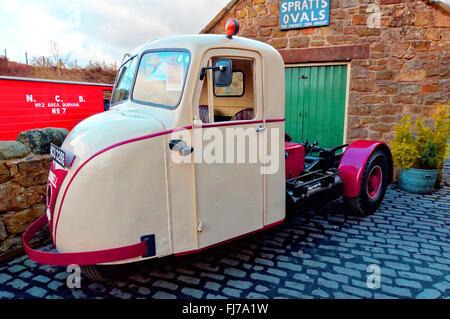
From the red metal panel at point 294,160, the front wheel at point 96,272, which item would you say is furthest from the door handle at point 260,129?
the front wheel at point 96,272

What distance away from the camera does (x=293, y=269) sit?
10.7 feet

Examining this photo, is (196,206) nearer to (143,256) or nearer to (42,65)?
(143,256)

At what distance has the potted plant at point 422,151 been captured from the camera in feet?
18.2

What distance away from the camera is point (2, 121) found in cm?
611

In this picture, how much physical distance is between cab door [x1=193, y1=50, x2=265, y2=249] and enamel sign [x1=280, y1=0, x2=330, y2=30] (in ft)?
12.6

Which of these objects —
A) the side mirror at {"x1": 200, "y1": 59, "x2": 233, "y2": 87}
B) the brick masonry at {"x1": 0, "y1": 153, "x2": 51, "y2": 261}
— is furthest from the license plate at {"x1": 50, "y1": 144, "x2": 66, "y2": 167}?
the side mirror at {"x1": 200, "y1": 59, "x2": 233, "y2": 87}

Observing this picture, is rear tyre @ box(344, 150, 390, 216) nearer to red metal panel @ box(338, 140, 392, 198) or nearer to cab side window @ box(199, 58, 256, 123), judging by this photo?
red metal panel @ box(338, 140, 392, 198)

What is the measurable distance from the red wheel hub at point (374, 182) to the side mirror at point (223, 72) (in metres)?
3.21

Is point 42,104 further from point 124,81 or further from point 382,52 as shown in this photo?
point 382,52

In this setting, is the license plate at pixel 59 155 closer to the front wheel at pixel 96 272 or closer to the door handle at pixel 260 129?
the front wheel at pixel 96 272

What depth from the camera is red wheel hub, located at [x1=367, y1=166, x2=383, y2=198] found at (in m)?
4.84

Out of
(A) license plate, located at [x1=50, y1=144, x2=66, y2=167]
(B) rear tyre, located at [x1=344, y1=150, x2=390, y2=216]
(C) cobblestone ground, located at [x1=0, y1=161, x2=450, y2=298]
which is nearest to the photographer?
(A) license plate, located at [x1=50, y1=144, x2=66, y2=167]

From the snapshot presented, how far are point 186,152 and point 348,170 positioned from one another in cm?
284

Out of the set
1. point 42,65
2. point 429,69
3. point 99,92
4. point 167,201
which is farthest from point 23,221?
point 42,65
